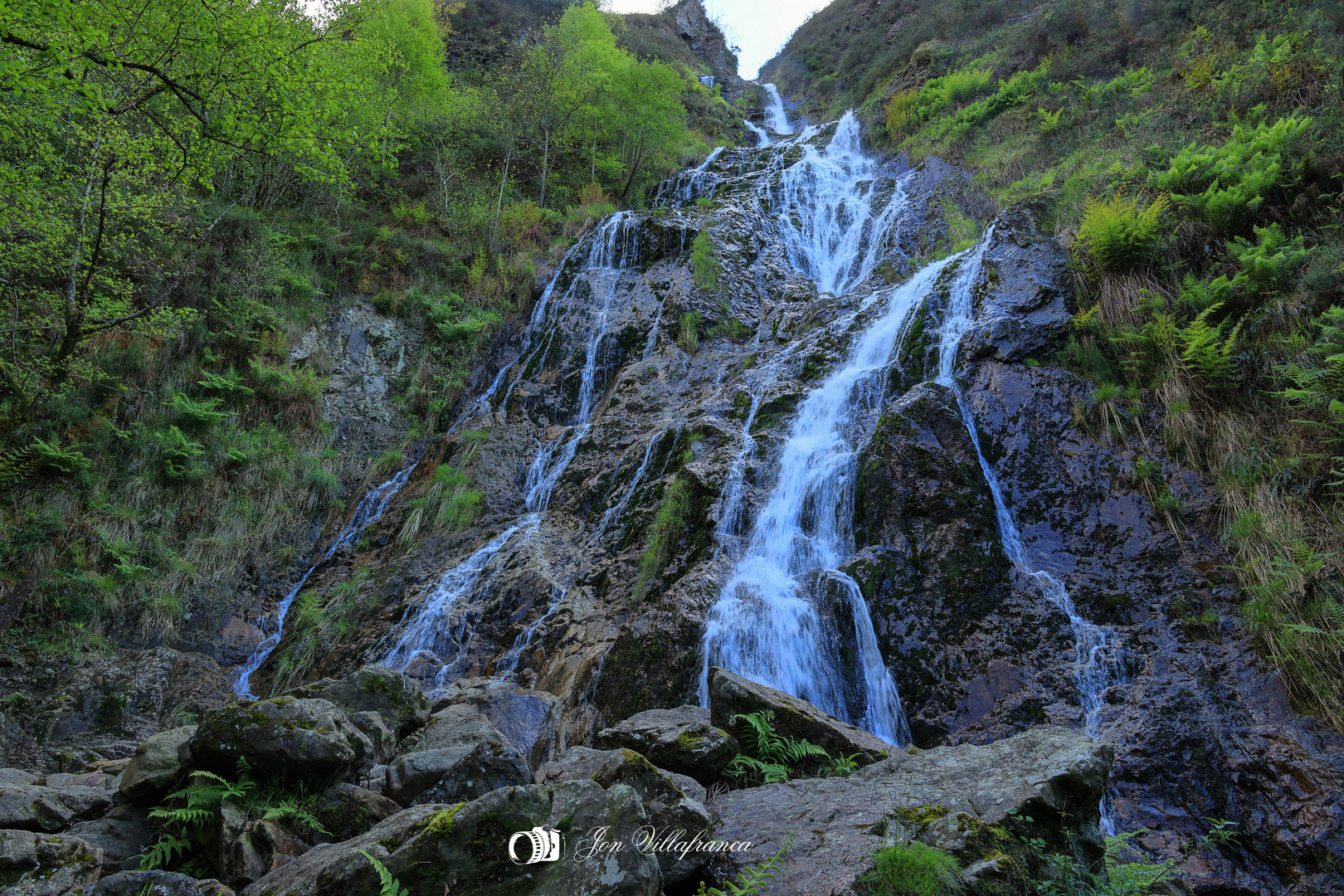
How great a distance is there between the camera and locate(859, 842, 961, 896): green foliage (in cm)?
230

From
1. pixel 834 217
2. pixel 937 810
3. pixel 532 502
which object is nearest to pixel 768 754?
pixel 937 810

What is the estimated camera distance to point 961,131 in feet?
49.6

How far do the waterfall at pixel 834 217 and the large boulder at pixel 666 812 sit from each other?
38.5 feet

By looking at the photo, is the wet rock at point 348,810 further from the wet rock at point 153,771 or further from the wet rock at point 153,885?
the wet rock at point 153,771

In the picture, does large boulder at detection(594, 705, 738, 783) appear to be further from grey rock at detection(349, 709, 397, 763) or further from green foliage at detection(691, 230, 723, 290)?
green foliage at detection(691, 230, 723, 290)

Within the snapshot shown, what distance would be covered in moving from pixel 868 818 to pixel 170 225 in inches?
617

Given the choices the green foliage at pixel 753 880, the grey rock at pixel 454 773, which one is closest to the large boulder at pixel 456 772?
the grey rock at pixel 454 773

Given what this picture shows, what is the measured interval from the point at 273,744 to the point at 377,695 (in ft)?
4.76

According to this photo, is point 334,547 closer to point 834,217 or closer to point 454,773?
point 454,773

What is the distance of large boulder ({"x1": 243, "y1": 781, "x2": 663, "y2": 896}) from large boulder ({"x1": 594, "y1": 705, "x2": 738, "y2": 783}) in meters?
1.23

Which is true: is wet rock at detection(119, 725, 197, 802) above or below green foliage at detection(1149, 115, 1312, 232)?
below

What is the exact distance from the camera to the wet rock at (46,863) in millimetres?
2562

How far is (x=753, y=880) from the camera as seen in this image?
7.96 feet

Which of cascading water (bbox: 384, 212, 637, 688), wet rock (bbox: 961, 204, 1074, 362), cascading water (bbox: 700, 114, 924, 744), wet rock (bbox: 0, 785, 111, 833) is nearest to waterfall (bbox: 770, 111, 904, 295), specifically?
cascading water (bbox: 700, 114, 924, 744)
